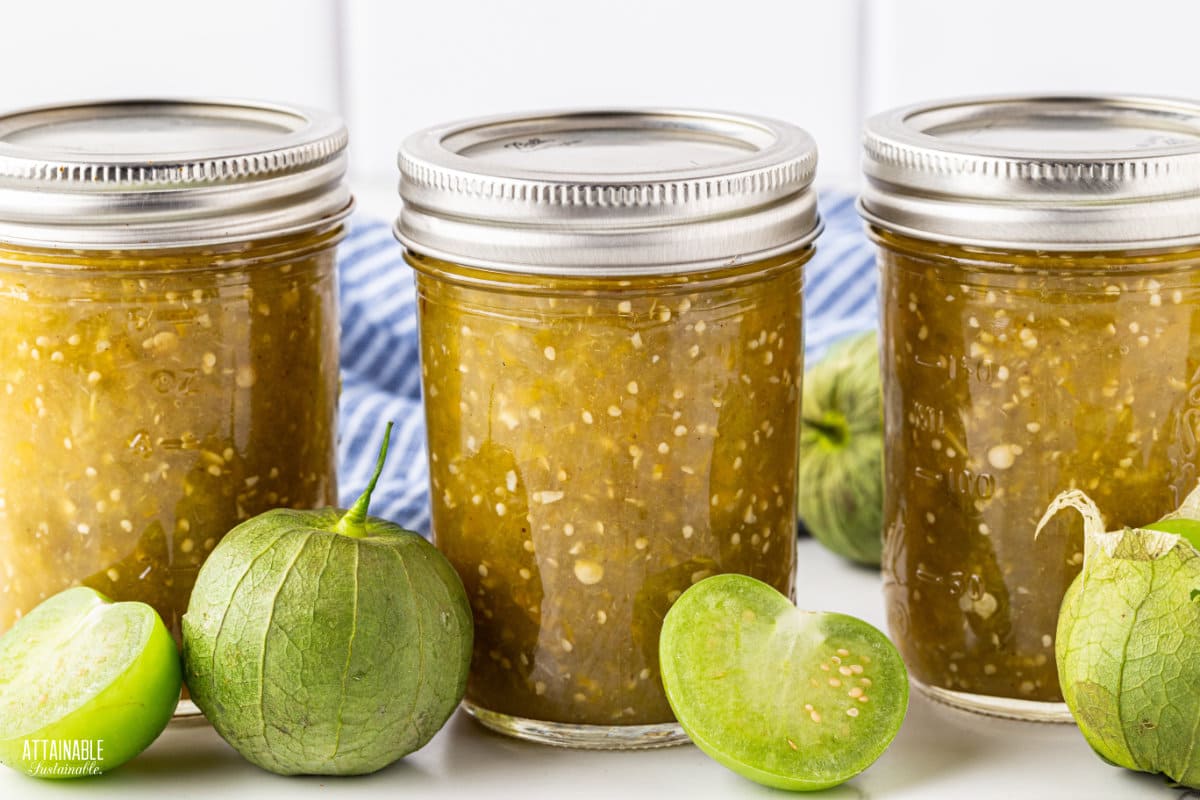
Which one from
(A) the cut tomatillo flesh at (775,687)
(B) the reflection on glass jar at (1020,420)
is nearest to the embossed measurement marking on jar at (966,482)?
(B) the reflection on glass jar at (1020,420)

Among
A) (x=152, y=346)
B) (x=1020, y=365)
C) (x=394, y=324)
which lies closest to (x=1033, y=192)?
(x=1020, y=365)

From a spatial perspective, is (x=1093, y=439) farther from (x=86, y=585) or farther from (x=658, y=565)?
(x=86, y=585)

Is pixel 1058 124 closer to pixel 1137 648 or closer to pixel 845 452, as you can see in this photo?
pixel 845 452

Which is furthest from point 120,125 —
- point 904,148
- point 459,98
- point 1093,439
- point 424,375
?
point 459,98

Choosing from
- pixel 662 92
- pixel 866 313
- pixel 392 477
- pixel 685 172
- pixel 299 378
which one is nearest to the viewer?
pixel 685 172

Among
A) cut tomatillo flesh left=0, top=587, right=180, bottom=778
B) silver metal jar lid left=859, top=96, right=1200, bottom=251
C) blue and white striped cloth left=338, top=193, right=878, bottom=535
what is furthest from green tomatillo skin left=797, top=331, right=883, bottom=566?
cut tomatillo flesh left=0, top=587, right=180, bottom=778
